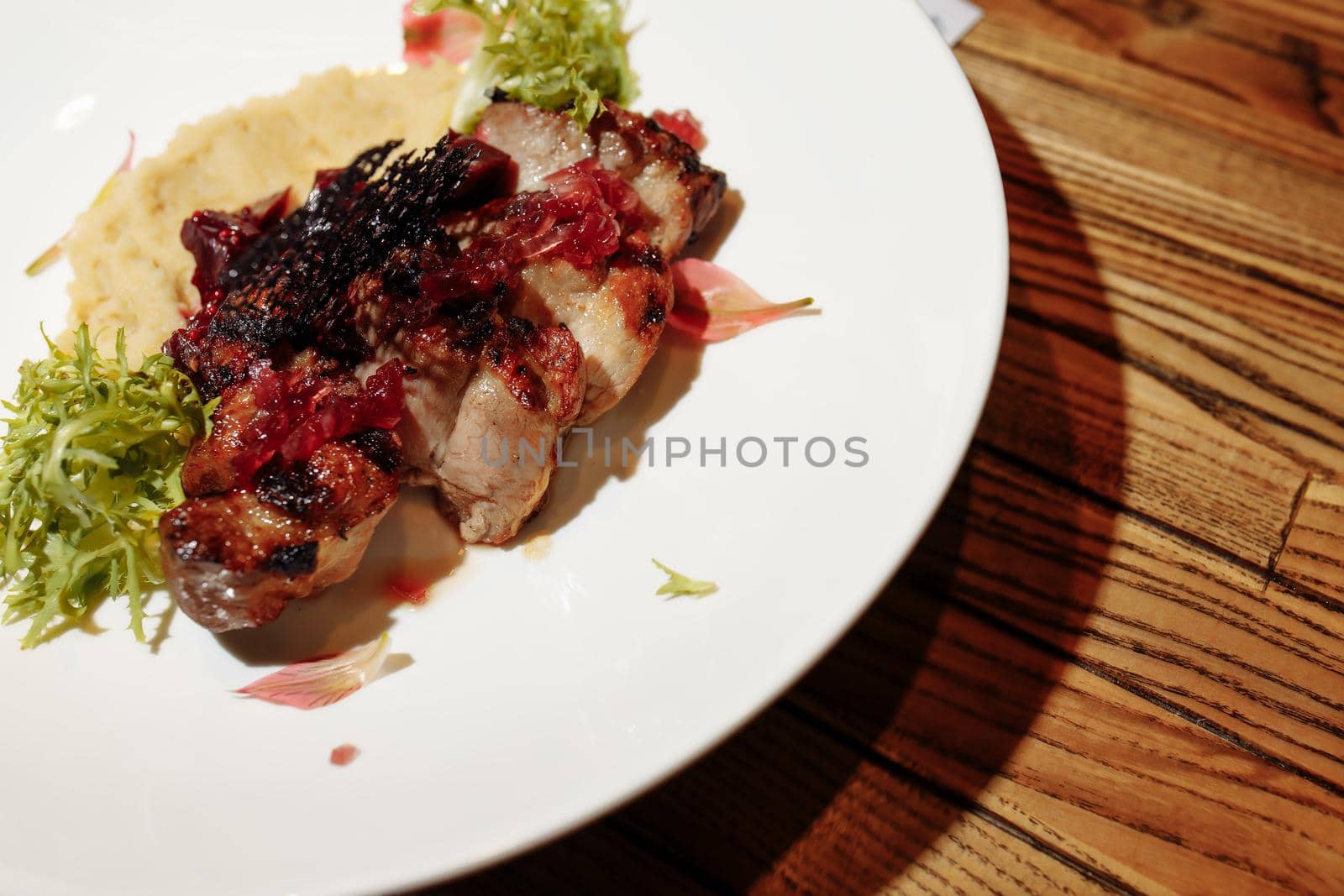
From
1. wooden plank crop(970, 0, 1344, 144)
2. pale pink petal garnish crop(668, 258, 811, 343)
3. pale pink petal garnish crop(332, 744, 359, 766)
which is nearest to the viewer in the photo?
pale pink petal garnish crop(332, 744, 359, 766)

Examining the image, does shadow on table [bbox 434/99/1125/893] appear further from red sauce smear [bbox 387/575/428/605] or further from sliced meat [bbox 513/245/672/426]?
sliced meat [bbox 513/245/672/426]

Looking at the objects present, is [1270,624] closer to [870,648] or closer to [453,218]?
[870,648]

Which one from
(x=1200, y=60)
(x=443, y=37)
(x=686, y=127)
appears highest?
(x=443, y=37)

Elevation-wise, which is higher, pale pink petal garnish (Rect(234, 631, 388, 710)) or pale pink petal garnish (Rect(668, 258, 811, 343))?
pale pink petal garnish (Rect(668, 258, 811, 343))

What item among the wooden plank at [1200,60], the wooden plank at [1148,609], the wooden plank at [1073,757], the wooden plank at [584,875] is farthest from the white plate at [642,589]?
the wooden plank at [1200,60]

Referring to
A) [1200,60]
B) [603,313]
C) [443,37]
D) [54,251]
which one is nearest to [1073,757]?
[603,313]

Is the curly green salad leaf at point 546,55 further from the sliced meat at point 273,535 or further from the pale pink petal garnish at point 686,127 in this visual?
the sliced meat at point 273,535

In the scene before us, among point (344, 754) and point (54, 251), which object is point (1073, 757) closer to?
point (344, 754)

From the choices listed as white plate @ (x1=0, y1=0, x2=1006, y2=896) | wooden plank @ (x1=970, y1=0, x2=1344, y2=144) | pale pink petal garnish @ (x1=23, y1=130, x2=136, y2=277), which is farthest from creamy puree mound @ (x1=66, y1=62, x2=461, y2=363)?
wooden plank @ (x1=970, y1=0, x2=1344, y2=144)
